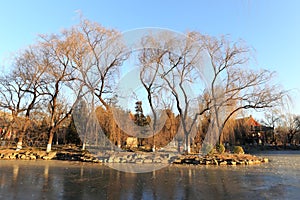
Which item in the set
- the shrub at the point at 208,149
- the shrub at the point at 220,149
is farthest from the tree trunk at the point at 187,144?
the shrub at the point at 220,149

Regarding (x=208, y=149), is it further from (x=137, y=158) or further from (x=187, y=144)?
(x=137, y=158)

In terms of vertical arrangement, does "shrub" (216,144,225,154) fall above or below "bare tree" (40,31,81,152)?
below

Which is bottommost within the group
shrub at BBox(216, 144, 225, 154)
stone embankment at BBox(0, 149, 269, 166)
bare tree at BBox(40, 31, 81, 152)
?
stone embankment at BBox(0, 149, 269, 166)

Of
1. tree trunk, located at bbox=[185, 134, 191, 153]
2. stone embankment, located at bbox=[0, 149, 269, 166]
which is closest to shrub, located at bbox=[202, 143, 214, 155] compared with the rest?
stone embankment, located at bbox=[0, 149, 269, 166]

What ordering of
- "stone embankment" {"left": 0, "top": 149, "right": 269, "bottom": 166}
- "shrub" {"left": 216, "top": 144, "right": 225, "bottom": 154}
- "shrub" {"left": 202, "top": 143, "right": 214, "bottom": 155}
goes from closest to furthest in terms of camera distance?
1. "stone embankment" {"left": 0, "top": 149, "right": 269, "bottom": 166}
2. "shrub" {"left": 202, "top": 143, "right": 214, "bottom": 155}
3. "shrub" {"left": 216, "top": 144, "right": 225, "bottom": 154}

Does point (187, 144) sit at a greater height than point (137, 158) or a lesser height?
greater

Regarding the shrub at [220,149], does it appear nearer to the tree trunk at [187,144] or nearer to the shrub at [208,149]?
the shrub at [208,149]

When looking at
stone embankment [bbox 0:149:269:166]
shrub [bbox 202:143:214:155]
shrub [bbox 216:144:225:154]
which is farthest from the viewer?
shrub [bbox 216:144:225:154]

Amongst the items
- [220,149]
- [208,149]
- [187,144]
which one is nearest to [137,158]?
[187,144]

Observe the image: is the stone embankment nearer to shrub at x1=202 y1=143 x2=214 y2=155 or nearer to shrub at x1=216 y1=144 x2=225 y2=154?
shrub at x1=202 y1=143 x2=214 y2=155

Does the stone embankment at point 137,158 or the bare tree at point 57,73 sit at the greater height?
the bare tree at point 57,73

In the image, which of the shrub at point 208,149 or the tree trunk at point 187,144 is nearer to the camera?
the shrub at point 208,149

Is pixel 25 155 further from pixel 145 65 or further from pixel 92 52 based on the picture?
pixel 145 65

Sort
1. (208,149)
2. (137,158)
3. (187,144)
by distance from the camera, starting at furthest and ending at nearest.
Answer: (187,144) < (208,149) < (137,158)
